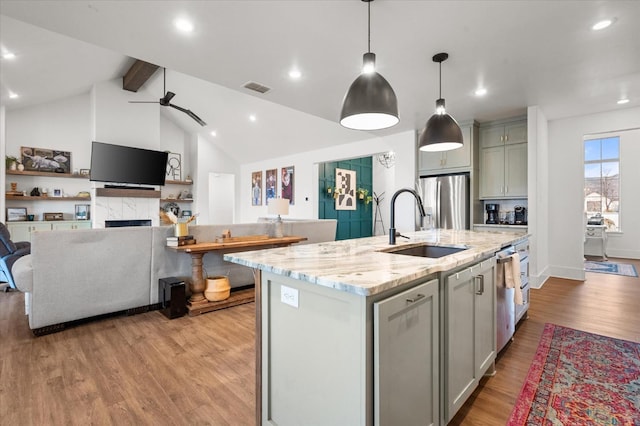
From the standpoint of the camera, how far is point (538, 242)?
178 inches

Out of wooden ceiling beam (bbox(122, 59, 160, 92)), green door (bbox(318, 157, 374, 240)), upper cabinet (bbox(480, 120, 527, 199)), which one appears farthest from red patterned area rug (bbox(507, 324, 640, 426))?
wooden ceiling beam (bbox(122, 59, 160, 92))

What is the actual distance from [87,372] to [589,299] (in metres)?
5.30

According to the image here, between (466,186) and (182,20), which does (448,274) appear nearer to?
(182,20)

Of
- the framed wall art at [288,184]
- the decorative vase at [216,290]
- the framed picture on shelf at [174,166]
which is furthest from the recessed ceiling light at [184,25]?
the framed picture on shelf at [174,166]

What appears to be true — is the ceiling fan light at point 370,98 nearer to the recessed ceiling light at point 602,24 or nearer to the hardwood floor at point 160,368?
the hardwood floor at point 160,368

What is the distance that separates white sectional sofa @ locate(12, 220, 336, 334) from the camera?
2709mm

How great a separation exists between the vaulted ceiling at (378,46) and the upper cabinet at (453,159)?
26 centimetres

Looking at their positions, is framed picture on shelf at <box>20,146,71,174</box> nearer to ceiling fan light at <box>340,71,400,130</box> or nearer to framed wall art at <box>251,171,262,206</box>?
framed wall art at <box>251,171,262,206</box>

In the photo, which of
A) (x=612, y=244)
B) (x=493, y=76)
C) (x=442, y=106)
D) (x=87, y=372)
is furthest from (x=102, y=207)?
(x=612, y=244)

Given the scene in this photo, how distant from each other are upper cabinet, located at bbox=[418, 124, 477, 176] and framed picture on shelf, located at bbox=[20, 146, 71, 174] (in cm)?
768

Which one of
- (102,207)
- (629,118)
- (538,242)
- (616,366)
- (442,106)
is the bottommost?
(616,366)

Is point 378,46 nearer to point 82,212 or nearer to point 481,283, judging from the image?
point 481,283

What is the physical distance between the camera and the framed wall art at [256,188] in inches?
361

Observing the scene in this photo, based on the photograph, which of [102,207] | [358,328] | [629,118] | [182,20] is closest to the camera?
[358,328]
